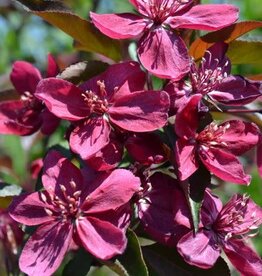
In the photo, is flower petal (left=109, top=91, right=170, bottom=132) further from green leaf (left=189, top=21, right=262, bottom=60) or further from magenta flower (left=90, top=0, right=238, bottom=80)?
green leaf (left=189, top=21, right=262, bottom=60)

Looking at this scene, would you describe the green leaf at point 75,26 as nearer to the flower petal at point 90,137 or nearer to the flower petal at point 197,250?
the flower petal at point 90,137

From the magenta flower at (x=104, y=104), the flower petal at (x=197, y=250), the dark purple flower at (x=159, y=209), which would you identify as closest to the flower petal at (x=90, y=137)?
the magenta flower at (x=104, y=104)

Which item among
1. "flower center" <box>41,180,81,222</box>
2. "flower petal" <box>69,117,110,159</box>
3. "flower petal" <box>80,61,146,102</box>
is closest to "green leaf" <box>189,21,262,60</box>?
"flower petal" <box>80,61,146,102</box>

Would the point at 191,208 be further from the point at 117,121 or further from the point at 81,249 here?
the point at 81,249

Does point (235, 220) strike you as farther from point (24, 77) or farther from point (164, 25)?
point (24, 77)

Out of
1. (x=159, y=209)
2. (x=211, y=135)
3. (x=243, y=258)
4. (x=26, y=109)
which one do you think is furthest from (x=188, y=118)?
(x=26, y=109)

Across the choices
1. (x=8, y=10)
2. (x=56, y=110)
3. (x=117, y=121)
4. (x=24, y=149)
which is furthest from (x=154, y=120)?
(x=8, y=10)
